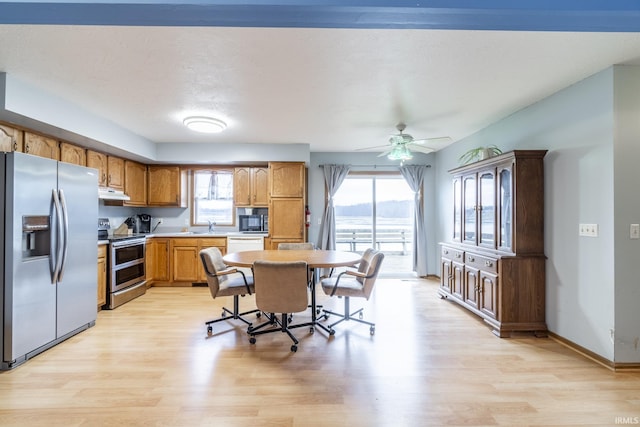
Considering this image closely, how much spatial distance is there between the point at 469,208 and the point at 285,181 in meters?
2.87

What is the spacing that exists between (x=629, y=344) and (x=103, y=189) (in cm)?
596

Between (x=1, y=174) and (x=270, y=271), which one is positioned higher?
(x=1, y=174)

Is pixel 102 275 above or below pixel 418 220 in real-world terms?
below

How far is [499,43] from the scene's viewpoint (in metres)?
2.12

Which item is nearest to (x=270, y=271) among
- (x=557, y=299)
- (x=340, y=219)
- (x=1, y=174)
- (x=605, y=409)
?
(x=1, y=174)

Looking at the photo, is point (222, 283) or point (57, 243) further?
point (222, 283)

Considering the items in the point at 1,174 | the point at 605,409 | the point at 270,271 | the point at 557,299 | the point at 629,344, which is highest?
the point at 1,174

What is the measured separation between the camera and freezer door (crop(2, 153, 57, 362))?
→ 247 centimetres

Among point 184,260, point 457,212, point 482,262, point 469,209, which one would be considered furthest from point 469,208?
point 184,260

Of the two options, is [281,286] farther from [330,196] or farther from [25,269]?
[330,196]

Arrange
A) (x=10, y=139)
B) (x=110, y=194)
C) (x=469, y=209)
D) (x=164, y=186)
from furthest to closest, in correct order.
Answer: (x=164, y=186) → (x=110, y=194) → (x=469, y=209) → (x=10, y=139)

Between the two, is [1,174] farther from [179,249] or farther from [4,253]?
[179,249]

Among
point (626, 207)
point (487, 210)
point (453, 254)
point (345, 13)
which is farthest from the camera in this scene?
point (453, 254)

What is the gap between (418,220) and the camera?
230 inches
